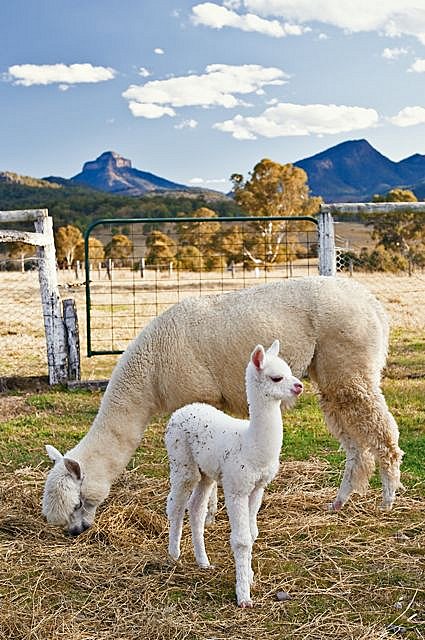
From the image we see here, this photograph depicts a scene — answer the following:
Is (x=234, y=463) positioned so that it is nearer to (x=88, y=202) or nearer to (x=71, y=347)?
(x=71, y=347)

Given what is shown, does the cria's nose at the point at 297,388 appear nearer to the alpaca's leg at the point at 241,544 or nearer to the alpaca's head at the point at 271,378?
the alpaca's head at the point at 271,378

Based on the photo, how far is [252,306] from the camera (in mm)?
5375

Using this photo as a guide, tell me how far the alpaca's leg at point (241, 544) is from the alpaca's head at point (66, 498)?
1.24 metres

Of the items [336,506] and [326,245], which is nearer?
[336,506]

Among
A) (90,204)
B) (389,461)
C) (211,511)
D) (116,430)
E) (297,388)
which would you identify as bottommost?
(211,511)

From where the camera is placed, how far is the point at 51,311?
30.0 feet

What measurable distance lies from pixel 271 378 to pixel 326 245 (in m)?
5.34

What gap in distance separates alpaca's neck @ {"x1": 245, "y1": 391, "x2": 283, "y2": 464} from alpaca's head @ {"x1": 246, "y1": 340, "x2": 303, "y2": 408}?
0.05m

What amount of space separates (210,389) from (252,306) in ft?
2.21

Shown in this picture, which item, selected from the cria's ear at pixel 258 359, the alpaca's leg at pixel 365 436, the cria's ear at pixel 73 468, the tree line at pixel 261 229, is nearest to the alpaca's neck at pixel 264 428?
A: the cria's ear at pixel 258 359

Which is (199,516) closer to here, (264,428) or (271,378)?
(264,428)

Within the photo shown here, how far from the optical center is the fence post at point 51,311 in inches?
360

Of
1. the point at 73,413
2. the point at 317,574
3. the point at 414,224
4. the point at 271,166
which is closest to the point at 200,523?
the point at 317,574

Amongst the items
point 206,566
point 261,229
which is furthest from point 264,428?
point 261,229
